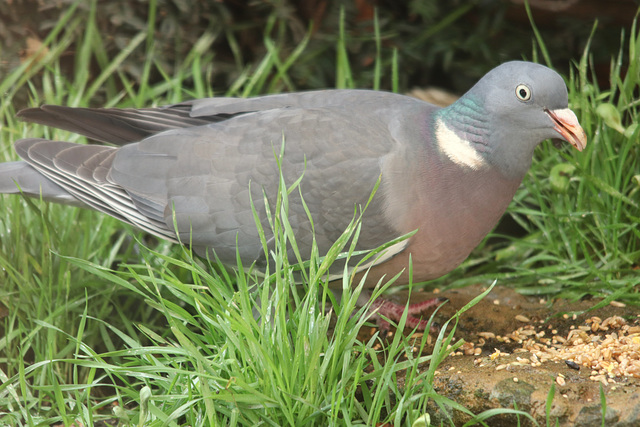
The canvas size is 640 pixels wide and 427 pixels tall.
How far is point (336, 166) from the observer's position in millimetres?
2584

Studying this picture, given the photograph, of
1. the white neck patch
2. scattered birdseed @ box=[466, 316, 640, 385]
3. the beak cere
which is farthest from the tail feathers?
the beak cere

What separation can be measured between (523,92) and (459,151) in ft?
0.96

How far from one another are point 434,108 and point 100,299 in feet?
5.15

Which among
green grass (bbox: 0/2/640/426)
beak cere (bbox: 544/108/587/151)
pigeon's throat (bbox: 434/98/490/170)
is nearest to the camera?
green grass (bbox: 0/2/640/426)

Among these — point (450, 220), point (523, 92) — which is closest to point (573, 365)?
point (450, 220)

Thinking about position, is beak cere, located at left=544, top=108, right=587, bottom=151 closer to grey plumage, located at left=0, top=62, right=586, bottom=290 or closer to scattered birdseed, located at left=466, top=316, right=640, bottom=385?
grey plumage, located at left=0, top=62, right=586, bottom=290

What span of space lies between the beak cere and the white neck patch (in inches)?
10.7

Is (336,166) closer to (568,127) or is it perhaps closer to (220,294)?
(220,294)

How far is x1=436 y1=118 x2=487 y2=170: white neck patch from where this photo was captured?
8.35ft

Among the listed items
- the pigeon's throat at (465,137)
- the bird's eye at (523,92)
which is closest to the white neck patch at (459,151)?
the pigeon's throat at (465,137)

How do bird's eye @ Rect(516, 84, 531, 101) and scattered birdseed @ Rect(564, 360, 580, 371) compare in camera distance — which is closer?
scattered birdseed @ Rect(564, 360, 580, 371)

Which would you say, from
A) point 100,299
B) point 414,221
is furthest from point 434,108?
point 100,299

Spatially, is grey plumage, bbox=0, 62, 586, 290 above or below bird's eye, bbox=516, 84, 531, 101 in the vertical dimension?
below

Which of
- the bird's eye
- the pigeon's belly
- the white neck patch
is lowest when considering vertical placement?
the pigeon's belly
